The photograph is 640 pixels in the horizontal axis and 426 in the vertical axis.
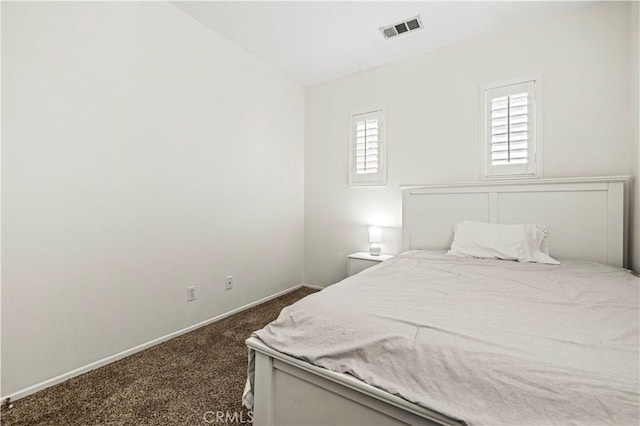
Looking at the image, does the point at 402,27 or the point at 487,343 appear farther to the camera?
the point at 402,27

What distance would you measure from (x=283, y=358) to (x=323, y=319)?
210 mm

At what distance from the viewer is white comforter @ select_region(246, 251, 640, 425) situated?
0.67 metres

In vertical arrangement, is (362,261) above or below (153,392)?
above

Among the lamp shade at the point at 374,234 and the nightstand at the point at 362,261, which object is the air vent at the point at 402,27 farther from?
the nightstand at the point at 362,261

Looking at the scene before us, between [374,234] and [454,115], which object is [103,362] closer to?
[374,234]

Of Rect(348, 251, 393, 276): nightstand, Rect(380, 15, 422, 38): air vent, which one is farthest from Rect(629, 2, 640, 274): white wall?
Rect(348, 251, 393, 276): nightstand

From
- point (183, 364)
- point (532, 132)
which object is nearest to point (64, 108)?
point (183, 364)

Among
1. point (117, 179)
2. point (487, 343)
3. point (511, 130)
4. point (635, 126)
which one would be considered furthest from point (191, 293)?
point (635, 126)

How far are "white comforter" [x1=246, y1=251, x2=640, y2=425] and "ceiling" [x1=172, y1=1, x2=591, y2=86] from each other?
2103 mm

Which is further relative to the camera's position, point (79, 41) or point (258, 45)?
point (258, 45)

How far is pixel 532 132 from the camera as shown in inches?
94.3

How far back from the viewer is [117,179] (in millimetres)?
1920

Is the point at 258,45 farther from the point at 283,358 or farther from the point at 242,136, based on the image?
the point at 283,358

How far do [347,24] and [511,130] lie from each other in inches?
66.2
